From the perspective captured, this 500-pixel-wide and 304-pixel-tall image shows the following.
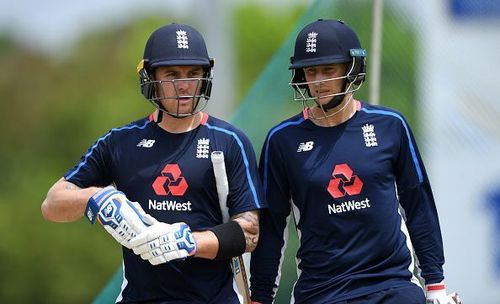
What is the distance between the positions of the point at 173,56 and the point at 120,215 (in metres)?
0.93

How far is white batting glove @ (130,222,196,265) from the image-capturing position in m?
5.25

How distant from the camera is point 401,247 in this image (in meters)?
5.65

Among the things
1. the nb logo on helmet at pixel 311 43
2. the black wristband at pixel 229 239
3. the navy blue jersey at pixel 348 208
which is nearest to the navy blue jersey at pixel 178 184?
the black wristband at pixel 229 239

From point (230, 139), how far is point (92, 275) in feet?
61.7

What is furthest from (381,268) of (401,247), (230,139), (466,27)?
(466,27)

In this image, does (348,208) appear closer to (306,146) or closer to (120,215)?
(306,146)

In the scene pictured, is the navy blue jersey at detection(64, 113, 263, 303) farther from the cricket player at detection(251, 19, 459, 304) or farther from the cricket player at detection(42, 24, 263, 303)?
the cricket player at detection(251, 19, 459, 304)

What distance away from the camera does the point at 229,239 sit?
5.50 metres

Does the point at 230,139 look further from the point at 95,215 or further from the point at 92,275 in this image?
the point at 92,275

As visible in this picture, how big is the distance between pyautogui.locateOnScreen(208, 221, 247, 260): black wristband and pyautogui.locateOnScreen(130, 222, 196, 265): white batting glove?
20cm

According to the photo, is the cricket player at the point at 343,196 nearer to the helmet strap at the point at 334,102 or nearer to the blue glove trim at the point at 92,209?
the helmet strap at the point at 334,102

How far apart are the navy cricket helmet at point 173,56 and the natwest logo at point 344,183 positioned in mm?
791

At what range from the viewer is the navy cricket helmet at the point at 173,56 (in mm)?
5701

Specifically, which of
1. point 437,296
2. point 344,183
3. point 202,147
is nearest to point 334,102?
point 344,183
